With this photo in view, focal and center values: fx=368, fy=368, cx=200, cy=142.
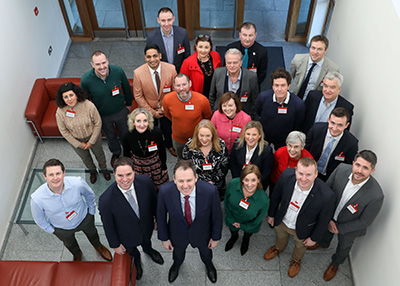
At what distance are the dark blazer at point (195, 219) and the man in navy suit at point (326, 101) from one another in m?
1.92

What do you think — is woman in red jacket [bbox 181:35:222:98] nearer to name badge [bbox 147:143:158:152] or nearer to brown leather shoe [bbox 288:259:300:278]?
name badge [bbox 147:143:158:152]

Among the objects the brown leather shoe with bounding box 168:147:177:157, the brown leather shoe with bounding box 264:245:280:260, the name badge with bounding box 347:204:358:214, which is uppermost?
the name badge with bounding box 347:204:358:214

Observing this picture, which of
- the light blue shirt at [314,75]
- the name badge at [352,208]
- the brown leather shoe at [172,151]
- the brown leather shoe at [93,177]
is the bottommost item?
the brown leather shoe at [172,151]

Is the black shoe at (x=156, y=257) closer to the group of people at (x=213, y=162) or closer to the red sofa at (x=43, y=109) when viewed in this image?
the group of people at (x=213, y=162)

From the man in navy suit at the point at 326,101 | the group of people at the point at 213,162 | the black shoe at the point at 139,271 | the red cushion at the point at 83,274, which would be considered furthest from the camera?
the black shoe at the point at 139,271

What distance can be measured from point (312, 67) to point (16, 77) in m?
4.40

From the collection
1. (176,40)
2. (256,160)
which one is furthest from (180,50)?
(256,160)

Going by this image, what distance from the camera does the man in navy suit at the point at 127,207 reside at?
11.6ft

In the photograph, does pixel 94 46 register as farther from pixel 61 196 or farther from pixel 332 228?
pixel 332 228

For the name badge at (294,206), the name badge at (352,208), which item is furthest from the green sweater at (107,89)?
the name badge at (352,208)

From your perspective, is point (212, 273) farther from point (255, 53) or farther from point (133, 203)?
point (255, 53)

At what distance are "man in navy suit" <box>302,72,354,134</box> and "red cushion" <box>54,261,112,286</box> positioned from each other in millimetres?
3053

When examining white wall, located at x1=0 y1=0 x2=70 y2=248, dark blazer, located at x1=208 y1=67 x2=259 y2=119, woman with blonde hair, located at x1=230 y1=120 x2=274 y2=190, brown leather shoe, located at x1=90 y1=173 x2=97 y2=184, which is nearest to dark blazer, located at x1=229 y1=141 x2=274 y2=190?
woman with blonde hair, located at x1=230 y1=120 x2=274 y2=190

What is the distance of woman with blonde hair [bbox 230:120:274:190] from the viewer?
4.07 metres
